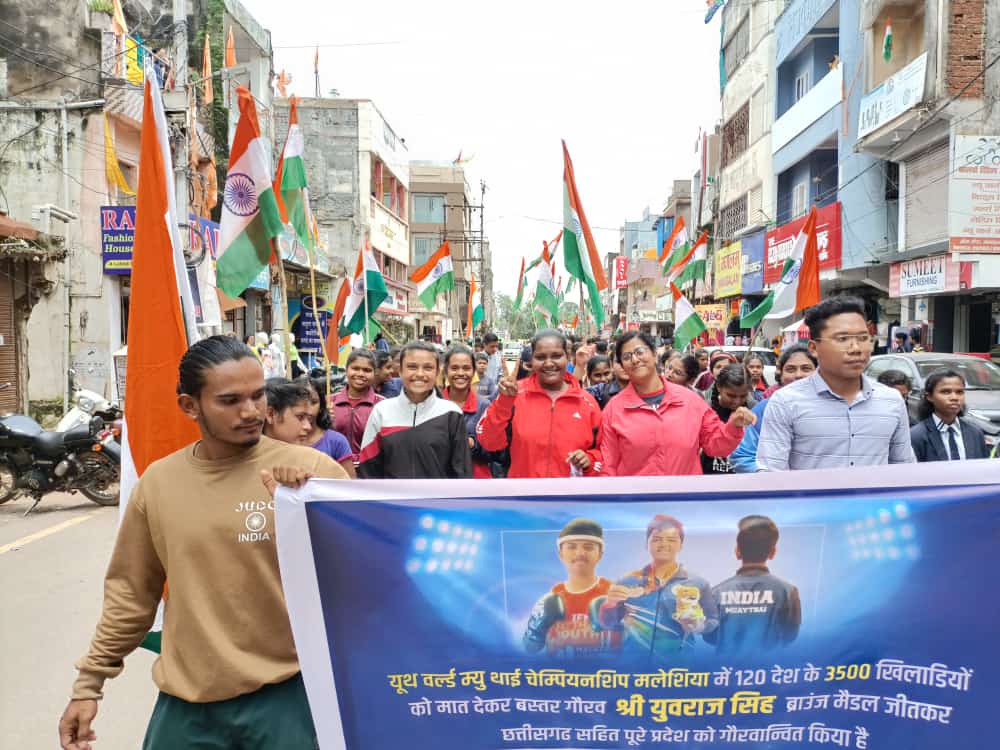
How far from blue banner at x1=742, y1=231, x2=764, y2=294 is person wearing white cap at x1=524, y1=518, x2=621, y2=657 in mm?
28599

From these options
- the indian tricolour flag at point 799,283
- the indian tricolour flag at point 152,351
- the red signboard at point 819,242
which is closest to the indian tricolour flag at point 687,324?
the indian tricolour flag at point 799,283

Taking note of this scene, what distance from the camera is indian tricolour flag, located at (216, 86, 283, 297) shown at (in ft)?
18.4

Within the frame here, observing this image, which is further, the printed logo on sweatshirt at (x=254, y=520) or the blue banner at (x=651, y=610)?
the blue banner at (x=651, y=610)

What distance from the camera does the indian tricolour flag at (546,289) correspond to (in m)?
16.0

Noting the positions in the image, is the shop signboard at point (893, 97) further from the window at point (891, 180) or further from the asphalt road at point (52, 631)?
the asphalt road at point (52, 631)

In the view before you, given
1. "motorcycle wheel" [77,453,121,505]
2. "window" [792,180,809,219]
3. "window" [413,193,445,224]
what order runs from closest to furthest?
1. "motorcycle wheel" [77,453,121,505]
2. "window" [792,180,809,219]
3. "window" [413,193,445,224]

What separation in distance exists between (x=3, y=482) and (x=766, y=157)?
27.4 meters

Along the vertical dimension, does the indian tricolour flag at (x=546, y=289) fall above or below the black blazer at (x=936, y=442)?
above

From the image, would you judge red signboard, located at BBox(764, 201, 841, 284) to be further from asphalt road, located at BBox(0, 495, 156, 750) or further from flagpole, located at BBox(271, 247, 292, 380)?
flagpole, located at BBox(271, 247, 292, 380)

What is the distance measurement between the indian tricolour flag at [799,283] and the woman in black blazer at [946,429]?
187 inches

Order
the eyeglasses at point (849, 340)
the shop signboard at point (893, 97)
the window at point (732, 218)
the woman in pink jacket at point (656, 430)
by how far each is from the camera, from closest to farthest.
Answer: the eyeglasses at point (849, 340)
the woman in pink jacket at point (656, 430)
the shop signboard at point (893, 97)
the window at point (732, 218)

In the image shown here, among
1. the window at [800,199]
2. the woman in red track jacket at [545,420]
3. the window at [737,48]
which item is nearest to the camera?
the woman in red track jacket at [545,420]

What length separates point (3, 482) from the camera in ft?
31.4

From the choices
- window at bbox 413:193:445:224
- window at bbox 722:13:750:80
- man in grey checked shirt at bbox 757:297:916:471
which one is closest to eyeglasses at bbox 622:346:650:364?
man in grey checked shirt at bbox 757:297:916:471
